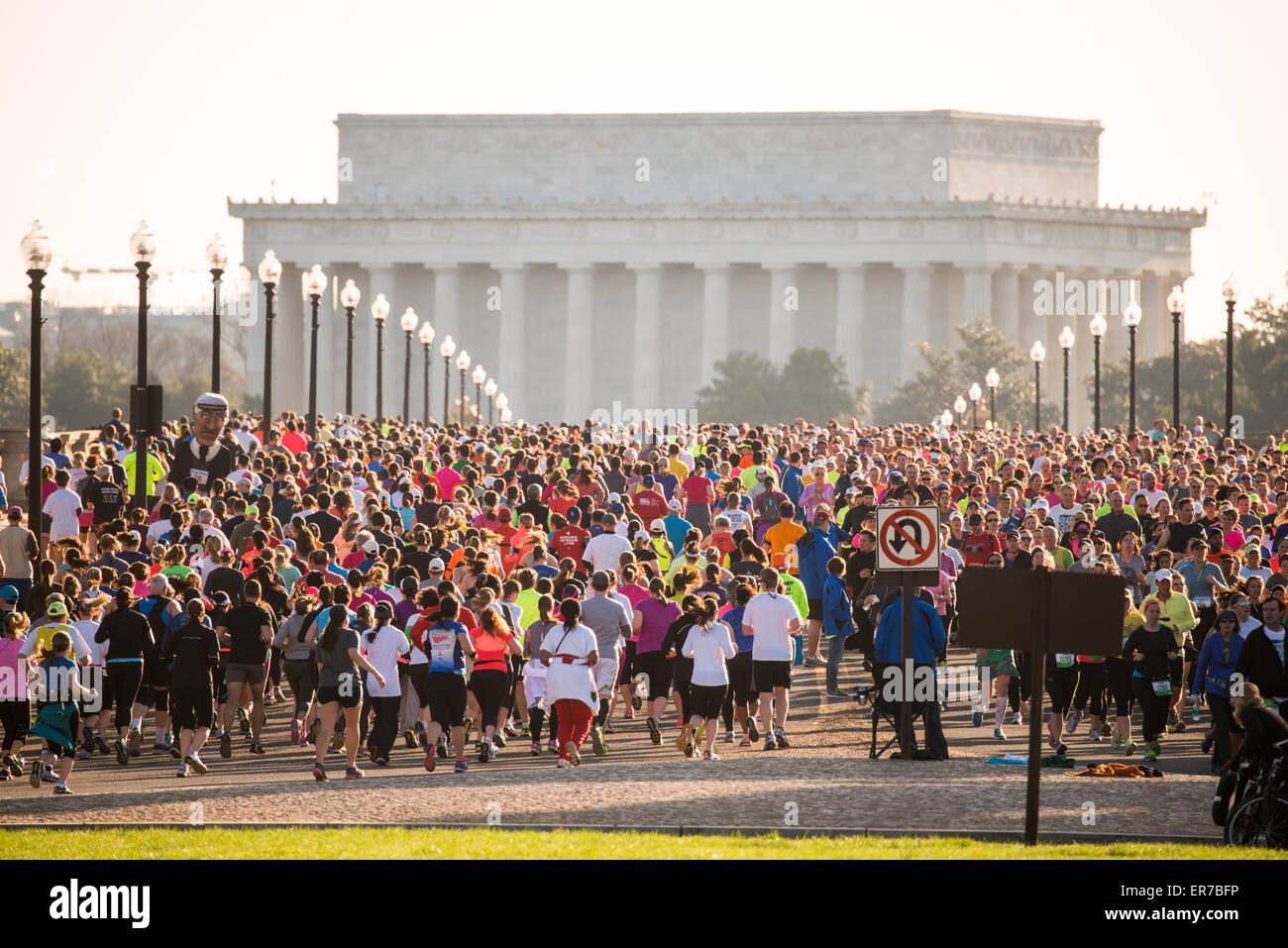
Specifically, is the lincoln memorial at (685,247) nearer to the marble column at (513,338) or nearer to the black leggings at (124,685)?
the marble column at (513,338)

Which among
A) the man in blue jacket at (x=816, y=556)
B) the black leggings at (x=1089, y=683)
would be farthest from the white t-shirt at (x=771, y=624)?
the man in blue jacket at (x=816, y=556)

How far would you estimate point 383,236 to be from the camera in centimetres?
9356

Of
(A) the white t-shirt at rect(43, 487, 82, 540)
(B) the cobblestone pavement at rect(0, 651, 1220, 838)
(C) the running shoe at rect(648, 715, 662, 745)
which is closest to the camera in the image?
(B) the cobblestone pavement at rect(0, 651, 1220, 838)

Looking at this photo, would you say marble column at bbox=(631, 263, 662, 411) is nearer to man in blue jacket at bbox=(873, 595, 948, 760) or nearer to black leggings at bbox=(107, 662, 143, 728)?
man in blue jacket at bbox=(873, 595, 948, 760)

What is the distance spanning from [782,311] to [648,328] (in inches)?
255

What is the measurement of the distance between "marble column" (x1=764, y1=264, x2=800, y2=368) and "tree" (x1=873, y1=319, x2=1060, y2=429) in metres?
15.9

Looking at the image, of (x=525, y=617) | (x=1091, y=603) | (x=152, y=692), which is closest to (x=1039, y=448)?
(x=525, y=617)

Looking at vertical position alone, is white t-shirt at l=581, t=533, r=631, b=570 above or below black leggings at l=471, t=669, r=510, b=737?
above

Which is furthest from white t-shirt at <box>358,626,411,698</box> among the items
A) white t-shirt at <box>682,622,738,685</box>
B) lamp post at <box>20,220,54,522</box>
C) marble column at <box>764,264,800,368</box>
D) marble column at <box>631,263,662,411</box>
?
marble column at <box>631,263,662,411</box>

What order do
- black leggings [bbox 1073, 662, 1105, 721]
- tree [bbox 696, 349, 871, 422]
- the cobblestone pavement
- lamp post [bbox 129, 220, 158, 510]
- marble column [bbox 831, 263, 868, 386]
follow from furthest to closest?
marble column [bbox 831, 263, 868, 386] < tree [bbox 696, 349, 871, 422] < lamp post [bbox 129, 220, 158, 510] < black leggings [bbox 1073, 662, 1105, 721] < the cobblestone pavement

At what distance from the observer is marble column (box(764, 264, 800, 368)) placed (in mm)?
91438

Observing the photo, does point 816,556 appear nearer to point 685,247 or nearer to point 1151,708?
point 1151,708

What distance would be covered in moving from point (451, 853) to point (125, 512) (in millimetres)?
14623

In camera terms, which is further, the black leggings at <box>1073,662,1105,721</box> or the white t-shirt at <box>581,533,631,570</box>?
the white t-shirt at <box>581,533,631,570</box>
